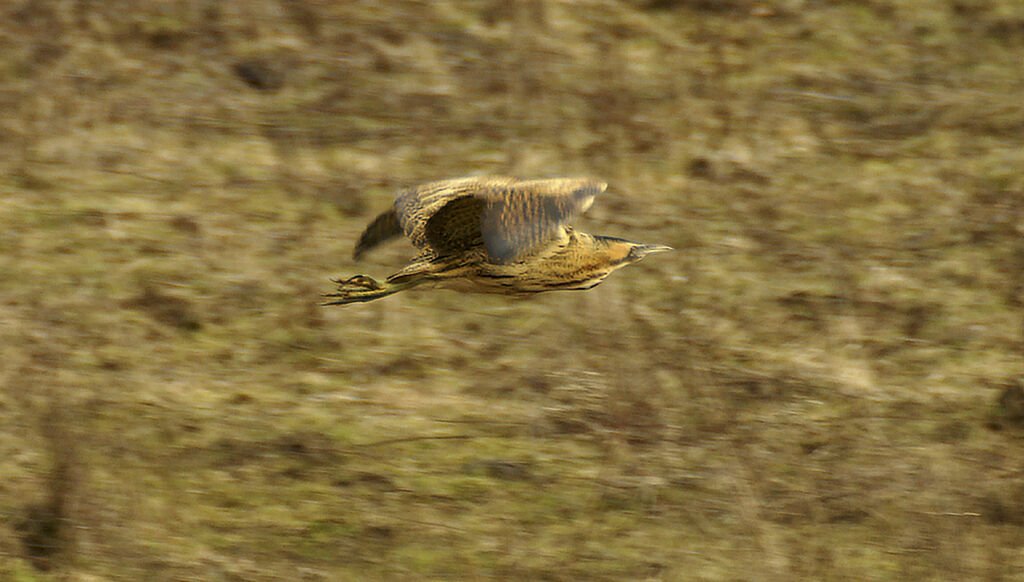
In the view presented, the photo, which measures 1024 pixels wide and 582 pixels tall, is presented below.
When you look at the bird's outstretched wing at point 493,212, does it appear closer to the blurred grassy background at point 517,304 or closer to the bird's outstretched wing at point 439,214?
the bird's outstretched wing at point 439,214

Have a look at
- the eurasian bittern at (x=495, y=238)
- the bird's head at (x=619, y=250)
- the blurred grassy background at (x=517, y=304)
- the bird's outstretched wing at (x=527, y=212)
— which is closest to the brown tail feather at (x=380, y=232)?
the eurasian bittern at (x=495, y=238)

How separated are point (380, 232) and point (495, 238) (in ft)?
1.67

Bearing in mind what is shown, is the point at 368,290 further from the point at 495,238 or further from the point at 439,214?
the point at 495,238

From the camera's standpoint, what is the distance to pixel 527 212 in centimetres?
174

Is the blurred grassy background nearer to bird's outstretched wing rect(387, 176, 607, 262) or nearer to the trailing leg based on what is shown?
the trailing leg

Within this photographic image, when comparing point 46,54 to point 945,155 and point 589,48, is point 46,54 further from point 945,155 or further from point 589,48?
point 945,155

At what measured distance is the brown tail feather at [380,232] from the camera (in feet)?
6.77

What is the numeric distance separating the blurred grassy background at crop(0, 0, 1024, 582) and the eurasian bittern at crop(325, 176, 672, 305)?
4.91 feet

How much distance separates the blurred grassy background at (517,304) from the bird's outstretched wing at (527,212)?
70.6 inches

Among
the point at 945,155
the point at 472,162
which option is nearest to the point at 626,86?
the point at 472,162

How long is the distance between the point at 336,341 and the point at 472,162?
40.0 inches

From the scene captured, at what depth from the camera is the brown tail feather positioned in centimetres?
206

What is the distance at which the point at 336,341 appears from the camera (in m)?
3.60

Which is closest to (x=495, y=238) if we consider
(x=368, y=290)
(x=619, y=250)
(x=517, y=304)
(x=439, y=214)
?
(x=439, y=214)
